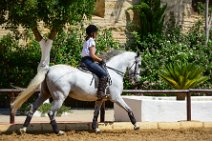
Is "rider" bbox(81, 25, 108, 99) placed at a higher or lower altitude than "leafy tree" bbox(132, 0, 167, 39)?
lower

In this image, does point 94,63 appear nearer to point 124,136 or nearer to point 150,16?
point 124,136

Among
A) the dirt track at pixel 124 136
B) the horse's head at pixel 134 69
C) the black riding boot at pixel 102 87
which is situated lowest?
the dirt track at pixel 124 136

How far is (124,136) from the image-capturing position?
37.6 ft

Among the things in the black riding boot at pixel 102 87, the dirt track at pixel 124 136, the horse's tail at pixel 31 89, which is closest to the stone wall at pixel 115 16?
the dirt track at pixel 124 136

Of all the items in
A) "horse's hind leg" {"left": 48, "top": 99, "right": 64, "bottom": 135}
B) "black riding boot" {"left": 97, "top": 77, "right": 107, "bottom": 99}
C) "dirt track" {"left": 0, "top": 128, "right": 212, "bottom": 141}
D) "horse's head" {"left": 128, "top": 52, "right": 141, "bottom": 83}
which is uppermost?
"horse's head" {"left": 128, "top": 52, "right": 141, "bottom": 83}

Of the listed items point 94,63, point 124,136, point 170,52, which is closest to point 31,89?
point 94,63

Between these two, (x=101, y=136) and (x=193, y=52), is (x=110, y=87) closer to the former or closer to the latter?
(x=101, y=136)

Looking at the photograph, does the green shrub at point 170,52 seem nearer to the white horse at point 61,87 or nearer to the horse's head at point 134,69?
the horse's head at point 134,69

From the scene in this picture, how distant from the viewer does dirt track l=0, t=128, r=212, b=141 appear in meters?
11.0

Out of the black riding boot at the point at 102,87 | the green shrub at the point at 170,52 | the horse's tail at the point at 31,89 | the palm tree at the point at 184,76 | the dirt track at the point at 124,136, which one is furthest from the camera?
the green shrub at the point at 170,52

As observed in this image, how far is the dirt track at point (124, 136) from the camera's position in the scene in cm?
1104

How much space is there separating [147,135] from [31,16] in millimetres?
6080

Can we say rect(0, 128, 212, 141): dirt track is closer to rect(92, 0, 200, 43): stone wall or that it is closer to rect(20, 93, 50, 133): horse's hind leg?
rect(20, 93, 50, 133): horse's hind leg

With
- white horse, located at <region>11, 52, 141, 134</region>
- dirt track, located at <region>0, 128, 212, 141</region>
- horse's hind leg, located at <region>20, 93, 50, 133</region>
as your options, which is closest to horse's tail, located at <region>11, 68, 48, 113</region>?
white horse, located at <region>11, 52, 141, 134</region>
